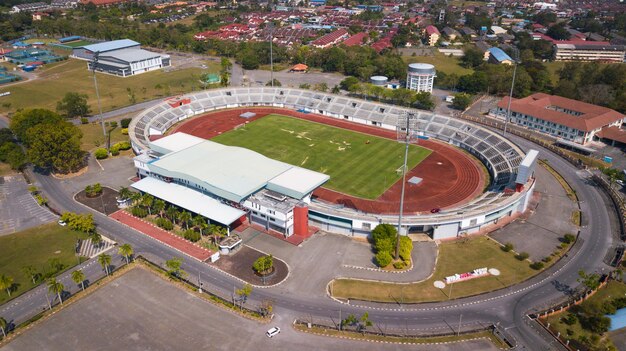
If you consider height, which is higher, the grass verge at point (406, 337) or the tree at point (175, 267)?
the tree at point (175, 267)

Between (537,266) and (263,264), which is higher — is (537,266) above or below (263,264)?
below

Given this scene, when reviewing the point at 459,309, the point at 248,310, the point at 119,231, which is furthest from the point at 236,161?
the point at 459,309

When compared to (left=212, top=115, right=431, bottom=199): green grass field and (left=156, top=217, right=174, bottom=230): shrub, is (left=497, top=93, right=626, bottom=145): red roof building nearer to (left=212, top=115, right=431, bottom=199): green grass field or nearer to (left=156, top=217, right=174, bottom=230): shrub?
(left=212, top=115, right=431, bottom=199): green grass field

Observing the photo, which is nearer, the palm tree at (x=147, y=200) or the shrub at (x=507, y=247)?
the shrub at (x=507, y=247)

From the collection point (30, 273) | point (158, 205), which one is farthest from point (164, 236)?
point (30, 273)

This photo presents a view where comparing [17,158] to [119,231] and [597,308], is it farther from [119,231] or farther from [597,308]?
[597,308]

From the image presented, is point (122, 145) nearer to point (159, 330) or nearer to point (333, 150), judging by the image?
point (333, 150)

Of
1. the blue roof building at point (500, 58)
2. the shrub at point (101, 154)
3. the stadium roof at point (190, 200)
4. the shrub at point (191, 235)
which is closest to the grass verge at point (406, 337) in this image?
the stadium roof at point (190, 200)

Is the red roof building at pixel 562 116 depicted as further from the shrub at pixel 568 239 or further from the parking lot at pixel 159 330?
the parking lot at pixel 159 330
